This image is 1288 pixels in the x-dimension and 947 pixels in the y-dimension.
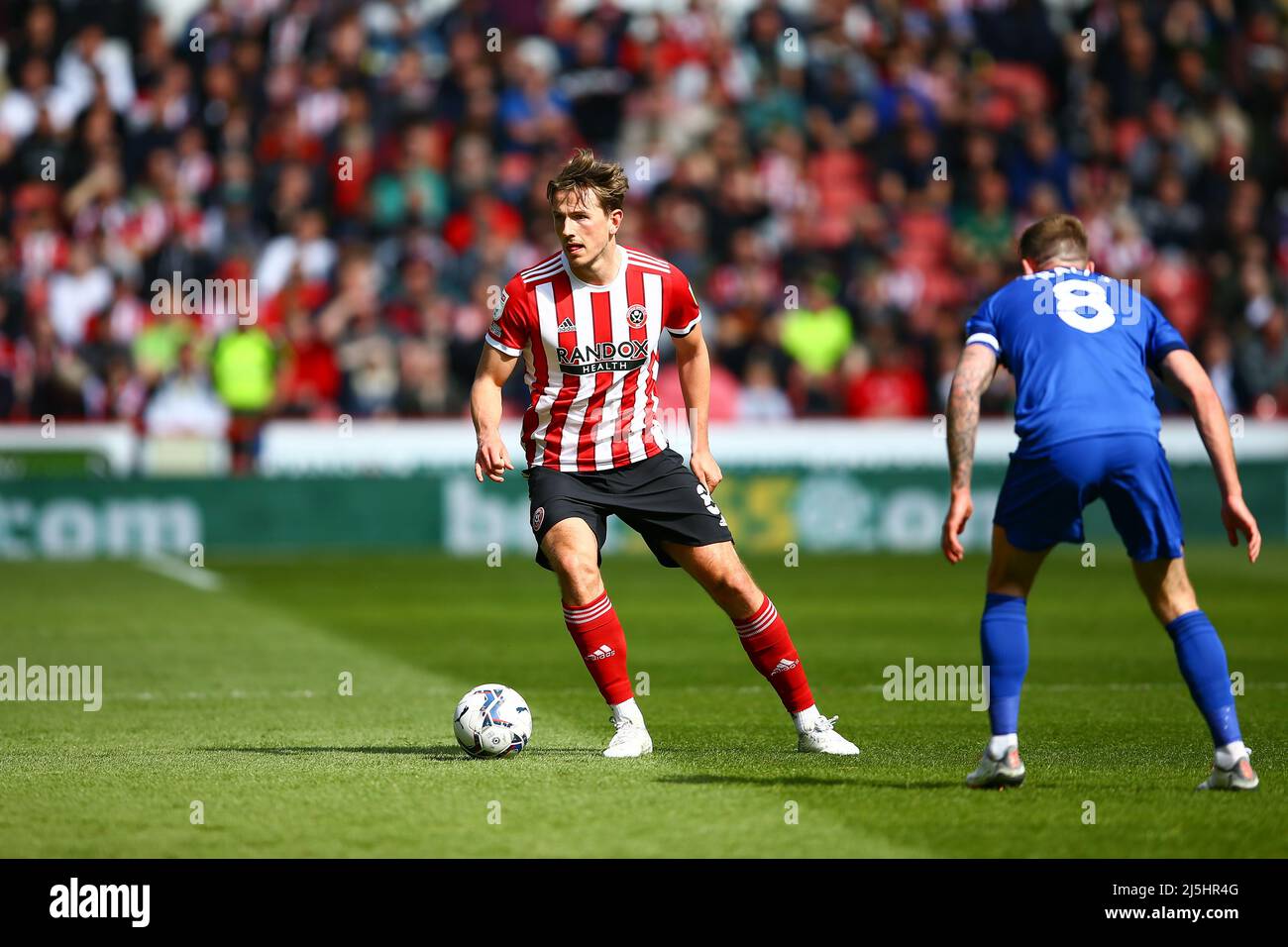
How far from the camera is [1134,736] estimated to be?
324 inches

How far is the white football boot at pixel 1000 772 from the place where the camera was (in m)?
6.54

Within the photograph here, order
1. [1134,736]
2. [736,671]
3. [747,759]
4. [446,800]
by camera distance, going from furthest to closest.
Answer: [736,671] → [1134,736] → [747,759] → [446,800]

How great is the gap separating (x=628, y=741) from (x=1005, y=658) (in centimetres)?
167

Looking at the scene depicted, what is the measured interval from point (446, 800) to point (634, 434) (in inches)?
71.2

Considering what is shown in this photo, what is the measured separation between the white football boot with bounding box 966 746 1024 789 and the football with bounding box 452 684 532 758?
5.95 feet

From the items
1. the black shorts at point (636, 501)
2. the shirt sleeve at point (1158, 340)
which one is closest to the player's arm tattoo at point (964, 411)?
the shirt sleeve at point (1158, 340)

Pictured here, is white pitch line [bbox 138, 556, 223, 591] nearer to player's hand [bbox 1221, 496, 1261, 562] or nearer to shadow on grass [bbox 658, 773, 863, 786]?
shadow on grass [bbox 658, 773, 863, 786]

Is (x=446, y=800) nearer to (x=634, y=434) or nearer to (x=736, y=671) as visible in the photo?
(x=634, y=434)

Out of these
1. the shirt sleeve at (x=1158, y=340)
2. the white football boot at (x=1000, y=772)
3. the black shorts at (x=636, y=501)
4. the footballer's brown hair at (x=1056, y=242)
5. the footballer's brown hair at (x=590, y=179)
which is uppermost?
the footballer's brown hair at (x=590, y=179)

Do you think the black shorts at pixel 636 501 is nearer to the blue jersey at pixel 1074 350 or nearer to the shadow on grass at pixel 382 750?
the shadow on grass at pixel 382 750

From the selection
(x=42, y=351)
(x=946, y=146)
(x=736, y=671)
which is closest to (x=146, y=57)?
(x=42, y=351)

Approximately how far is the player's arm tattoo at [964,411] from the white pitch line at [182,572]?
10.5m

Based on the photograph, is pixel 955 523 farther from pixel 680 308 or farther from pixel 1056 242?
pixel 680 308

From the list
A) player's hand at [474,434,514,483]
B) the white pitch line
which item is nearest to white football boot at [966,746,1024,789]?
player's hand at [474,434,514,483]
